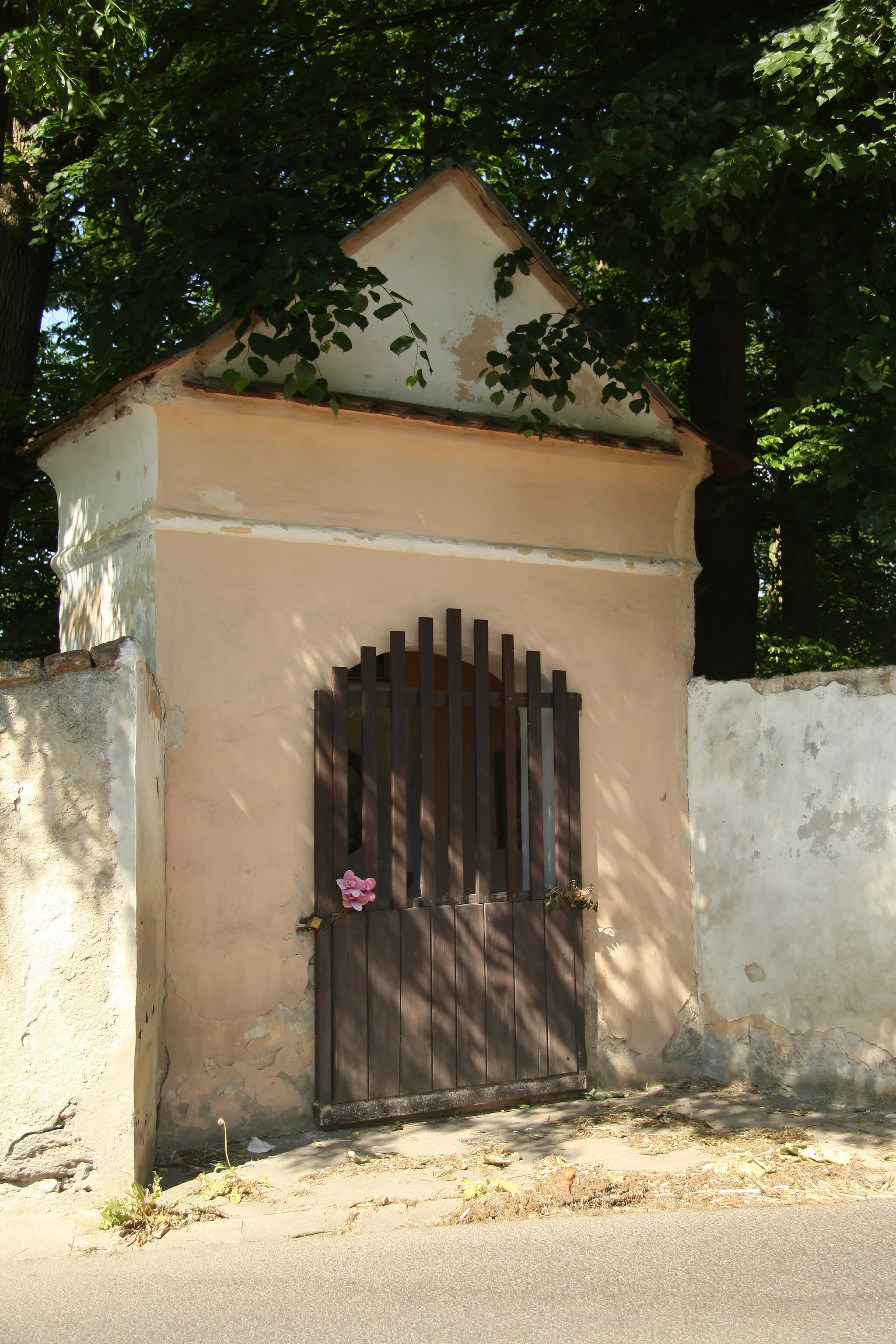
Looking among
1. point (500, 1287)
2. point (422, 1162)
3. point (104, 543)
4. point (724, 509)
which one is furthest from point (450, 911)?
point (724, 509)

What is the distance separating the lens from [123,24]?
7035 millimetres

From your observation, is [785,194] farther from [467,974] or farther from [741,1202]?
[741,1202]

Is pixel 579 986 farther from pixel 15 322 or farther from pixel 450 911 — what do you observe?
pixel 15 322

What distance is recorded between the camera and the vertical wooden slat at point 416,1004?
6383 mm

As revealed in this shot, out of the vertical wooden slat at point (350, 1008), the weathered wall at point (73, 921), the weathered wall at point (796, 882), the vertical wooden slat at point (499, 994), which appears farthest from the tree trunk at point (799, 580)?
the weathered wall at point (73, 921)

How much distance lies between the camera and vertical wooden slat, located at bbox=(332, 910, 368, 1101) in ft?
20.4

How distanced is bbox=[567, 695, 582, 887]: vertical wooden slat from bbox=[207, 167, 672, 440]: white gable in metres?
1.94

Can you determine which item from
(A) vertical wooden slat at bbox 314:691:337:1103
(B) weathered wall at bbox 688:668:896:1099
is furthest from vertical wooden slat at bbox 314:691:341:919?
(B) weathered wall at bbox 688:668:896:1099

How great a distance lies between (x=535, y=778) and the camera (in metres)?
6.94

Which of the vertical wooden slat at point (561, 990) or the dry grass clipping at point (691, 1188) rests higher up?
the vertical wooden slat at point (561, 990)

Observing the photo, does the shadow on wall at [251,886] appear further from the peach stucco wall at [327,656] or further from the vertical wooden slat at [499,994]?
the vertical wooden slat at [499,994]

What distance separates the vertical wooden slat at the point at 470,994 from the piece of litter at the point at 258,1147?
1141 millimetres

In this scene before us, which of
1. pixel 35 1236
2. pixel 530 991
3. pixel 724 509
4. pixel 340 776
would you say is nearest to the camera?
pixel 35 1236

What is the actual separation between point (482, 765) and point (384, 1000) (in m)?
1.40
